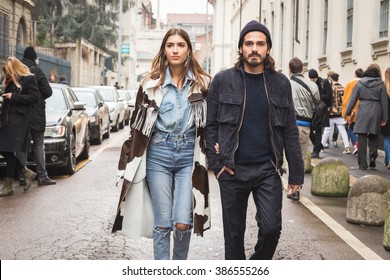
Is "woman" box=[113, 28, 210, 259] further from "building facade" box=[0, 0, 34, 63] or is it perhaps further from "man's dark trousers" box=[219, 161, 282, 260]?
"building facade" box=[0, 0, 34, 63]

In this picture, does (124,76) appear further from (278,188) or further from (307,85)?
(278,188)

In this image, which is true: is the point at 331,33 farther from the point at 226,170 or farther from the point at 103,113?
the point at 226,170

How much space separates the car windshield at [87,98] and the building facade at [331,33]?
6.88m

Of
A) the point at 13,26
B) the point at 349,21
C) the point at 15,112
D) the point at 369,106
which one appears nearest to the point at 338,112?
the point at 369,106

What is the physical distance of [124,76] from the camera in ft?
270

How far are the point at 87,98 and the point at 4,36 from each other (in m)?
10.7

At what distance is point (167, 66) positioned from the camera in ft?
17.1

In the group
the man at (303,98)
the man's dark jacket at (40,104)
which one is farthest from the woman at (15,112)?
the man at (303,98)

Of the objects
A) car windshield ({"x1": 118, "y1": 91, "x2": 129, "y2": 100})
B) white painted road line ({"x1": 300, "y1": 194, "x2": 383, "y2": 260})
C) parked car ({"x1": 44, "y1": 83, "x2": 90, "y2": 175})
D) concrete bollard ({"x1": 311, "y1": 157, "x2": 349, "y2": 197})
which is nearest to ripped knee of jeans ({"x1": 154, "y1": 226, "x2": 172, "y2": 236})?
white painted road line ({"x1": 300, "y1": 194, "x2": 383, "y2": 260})

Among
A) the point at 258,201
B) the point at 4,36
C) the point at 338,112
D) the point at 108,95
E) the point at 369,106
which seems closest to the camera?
the point at 258,201

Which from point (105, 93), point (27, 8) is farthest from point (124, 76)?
point (105, 93)

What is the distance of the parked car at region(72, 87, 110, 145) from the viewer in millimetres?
19297

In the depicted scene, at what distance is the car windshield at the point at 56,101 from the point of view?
1320 cm

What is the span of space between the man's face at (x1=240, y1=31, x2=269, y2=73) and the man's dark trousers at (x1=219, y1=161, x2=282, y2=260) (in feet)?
2.16
